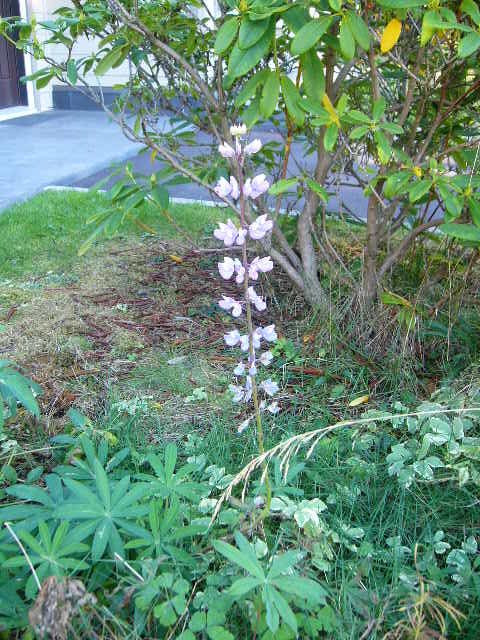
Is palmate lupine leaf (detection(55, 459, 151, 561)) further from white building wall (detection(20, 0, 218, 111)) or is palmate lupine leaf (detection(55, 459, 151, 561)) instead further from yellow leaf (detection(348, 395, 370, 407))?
white building wall (detection(20, 0, 218, 111))

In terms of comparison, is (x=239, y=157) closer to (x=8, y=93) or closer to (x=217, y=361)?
(x=217, y=361)

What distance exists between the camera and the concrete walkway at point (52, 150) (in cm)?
695

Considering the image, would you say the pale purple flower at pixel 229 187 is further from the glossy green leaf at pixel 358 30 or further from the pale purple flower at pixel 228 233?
the glossy green leaf at pixel 358 30

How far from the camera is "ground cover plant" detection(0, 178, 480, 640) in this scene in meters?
1.56

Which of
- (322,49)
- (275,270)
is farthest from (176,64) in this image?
(275,270)

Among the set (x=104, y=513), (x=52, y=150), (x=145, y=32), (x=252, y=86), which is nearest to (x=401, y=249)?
(x=252, y=86)

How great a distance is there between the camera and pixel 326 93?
323cm

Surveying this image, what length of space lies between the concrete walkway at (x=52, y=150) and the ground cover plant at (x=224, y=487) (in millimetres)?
3519

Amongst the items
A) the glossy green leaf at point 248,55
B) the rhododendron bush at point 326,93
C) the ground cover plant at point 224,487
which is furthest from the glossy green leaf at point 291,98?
the ground cover plant at point 224,487

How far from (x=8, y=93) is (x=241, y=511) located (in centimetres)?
1240

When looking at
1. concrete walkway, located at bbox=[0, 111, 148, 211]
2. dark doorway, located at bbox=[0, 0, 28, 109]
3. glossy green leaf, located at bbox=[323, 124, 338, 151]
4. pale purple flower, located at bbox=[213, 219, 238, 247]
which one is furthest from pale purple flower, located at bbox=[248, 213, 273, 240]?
dark doorway, located at bbox=[0, 0, 28, 109]

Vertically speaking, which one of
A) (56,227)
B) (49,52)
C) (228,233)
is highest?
(228,233)

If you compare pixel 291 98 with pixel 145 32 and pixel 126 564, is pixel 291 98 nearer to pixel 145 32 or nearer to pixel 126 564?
pixel 145 32

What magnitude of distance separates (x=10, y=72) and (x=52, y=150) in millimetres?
4787
